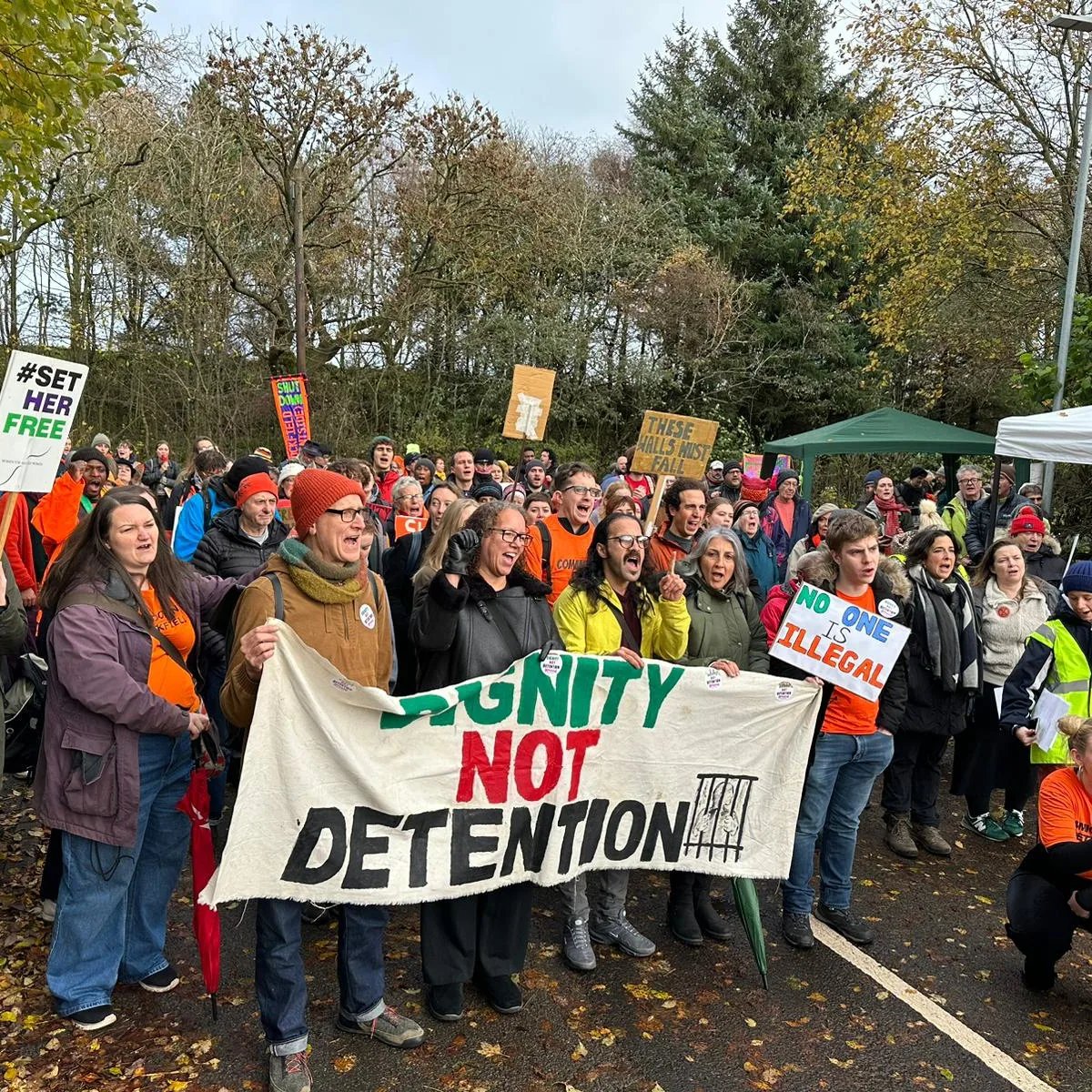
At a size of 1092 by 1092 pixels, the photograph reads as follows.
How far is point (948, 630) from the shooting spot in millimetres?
5719

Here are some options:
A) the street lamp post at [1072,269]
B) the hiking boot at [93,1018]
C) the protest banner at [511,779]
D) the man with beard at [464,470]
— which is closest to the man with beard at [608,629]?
the protest banner at [511,779]

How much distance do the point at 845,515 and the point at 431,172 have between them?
2083 centimetres

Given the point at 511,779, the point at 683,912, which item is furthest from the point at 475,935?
the point at 683,912

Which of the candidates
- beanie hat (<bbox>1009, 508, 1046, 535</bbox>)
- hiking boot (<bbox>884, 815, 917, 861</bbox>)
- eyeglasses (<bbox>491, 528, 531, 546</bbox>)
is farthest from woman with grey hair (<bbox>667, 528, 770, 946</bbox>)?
beanie hat (<bbox>1009, 508, 1046, 535</bbox>)

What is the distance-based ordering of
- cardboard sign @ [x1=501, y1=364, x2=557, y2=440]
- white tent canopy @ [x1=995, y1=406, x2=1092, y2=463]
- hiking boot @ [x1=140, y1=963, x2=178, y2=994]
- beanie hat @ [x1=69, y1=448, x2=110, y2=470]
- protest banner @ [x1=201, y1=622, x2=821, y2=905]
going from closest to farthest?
protest banner @ [x1=201, y1=622, x2=821, y2=905] < hiking boot @ [x1=140, y1=963, x2=178, y2=994] < beanie hat @ [x1=69, y1=448, x2=110, y2=470] < white tent canopy @ [x1=995, y1=406, x2=1092, y2=463] < cardboard sign @ [x1=501, y1=364, x2=557, y2=440]

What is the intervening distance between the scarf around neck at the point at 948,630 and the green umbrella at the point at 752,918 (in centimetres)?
221

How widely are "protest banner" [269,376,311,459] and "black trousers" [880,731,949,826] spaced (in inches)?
413

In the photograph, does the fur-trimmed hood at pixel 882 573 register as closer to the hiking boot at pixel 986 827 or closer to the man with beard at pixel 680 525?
the man with beard at pixel 680 525

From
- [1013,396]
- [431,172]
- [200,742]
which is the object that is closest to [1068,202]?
[1013,396]

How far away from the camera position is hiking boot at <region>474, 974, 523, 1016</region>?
385cm

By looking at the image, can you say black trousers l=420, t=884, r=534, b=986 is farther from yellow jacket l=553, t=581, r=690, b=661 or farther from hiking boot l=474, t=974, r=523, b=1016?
yellow jacket l=553, t=581, r=690, b=661

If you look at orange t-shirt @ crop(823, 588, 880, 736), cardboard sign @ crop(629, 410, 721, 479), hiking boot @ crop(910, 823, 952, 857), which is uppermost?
cardboard sign @ crop(629, 410, 721, 479)

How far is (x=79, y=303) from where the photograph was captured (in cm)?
2241

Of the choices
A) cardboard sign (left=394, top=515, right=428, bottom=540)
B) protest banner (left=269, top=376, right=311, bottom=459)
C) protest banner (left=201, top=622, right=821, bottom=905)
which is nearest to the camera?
protest banner (left=201, top=622, right=821, bottom=905)
